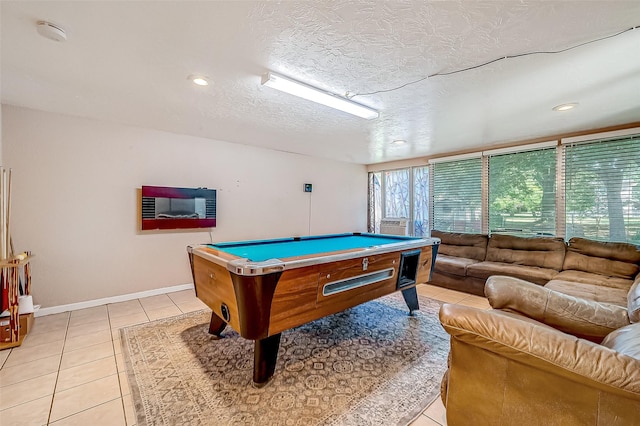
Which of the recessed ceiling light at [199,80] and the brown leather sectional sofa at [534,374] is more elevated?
the recessed ceiling light at [199,80]

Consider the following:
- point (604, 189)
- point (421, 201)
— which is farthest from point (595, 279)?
point (421, 201)

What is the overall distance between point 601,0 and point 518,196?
3.37 m

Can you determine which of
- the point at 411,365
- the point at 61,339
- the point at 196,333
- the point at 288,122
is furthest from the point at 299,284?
the point at 61,339

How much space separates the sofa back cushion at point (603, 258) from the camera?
Answer: 9.53 feet

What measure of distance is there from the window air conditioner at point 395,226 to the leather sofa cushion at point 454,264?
1.23m

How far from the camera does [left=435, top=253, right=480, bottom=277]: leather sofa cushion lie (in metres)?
3.75

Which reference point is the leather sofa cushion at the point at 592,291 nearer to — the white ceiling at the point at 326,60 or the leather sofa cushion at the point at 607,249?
the leather sofa cushion at the point at 607,249

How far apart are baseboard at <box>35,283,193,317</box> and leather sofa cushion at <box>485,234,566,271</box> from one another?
4587mm

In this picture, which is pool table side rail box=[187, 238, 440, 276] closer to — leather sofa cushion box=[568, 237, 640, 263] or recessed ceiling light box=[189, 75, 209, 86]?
recessed ceiling light box=[189, 75, 209, 86]

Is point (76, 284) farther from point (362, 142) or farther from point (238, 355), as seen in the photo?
point (362, 142)

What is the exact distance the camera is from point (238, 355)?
2105 mm

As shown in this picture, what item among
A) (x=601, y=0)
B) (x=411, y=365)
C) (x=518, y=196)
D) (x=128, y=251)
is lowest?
(x=411, y=365)

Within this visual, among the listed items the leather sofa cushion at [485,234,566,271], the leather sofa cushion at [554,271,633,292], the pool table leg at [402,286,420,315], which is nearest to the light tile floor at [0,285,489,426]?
the pool table leg at [402,286,420,315]

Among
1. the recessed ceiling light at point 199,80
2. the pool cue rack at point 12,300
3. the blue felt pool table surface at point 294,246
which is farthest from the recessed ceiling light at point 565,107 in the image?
the pool cue rack at point 12,300
